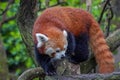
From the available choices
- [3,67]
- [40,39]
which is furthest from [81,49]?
[3,67]

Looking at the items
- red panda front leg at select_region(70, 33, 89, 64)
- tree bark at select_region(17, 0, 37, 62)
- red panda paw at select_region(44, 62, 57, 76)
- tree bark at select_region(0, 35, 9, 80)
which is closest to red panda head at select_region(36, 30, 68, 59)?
red panda paw at select_region(44, 62, 57, 76)

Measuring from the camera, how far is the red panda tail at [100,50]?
15.2 feet

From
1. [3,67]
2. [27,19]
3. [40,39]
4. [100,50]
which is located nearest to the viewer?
[40,39]

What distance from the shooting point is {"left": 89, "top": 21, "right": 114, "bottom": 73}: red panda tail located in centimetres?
463

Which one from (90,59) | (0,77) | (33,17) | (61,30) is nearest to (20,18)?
(33,17)

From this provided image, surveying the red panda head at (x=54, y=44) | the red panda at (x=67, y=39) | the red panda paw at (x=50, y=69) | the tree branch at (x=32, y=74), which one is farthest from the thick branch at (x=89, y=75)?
the red panda head at (x=54, y=44)

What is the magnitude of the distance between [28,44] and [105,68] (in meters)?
0.92

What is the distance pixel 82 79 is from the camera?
139 inches

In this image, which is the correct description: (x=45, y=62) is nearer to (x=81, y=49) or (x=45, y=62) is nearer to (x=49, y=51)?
(x=49, y=51)

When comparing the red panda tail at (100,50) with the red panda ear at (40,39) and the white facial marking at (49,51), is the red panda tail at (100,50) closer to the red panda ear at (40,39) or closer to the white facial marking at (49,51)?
the white facial marking at (49,51)

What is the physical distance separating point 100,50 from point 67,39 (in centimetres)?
56

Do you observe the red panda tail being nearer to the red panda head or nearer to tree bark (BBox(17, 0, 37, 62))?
the red panda head

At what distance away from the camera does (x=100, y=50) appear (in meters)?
4.79

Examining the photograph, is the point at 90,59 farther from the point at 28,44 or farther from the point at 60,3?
the point at 60,3
